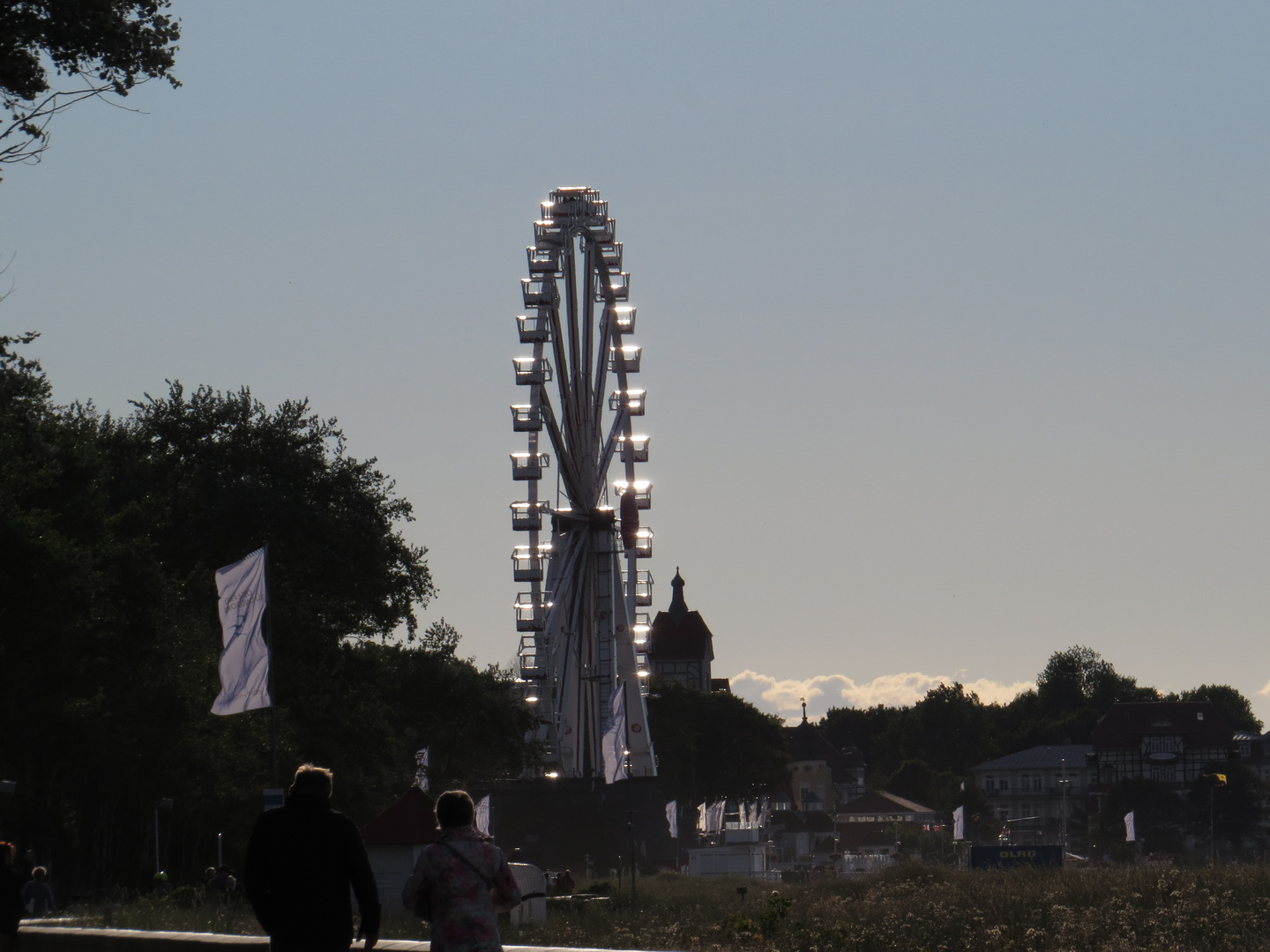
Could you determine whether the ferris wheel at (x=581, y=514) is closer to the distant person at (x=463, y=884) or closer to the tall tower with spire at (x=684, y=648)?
the distant person at (x=463, y=884)

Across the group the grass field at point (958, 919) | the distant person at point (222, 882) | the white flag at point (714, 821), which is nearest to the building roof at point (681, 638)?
the white flag at point (714, 821)

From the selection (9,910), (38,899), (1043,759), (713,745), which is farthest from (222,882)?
(1043,759)

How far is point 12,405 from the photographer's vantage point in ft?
118

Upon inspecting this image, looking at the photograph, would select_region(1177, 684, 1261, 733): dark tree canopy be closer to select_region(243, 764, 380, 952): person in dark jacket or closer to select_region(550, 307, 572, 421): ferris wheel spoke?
select_region(550, 307, 572, 421): ferris wheel spoke

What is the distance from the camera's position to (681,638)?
179625 millimetres

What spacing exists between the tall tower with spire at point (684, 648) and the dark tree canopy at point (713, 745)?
50.1 meters

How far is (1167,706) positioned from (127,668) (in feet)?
432

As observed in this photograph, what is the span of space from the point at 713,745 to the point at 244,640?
9954 cm

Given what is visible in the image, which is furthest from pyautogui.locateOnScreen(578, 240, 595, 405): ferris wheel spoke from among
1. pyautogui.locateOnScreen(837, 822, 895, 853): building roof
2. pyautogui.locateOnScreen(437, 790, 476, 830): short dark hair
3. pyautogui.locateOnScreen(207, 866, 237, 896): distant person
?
pyautogui.locateOnScreen(837, 822, 895, 853): building roof

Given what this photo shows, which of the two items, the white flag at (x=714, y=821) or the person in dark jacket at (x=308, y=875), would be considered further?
the white flag at (x=714, y=821)

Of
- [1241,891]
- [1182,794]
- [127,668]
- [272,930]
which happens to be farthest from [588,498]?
[1182,794]

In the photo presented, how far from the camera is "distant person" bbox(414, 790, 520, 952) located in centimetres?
999

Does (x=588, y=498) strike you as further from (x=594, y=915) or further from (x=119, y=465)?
(x=594, y=915)

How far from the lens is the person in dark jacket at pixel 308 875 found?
940cm
